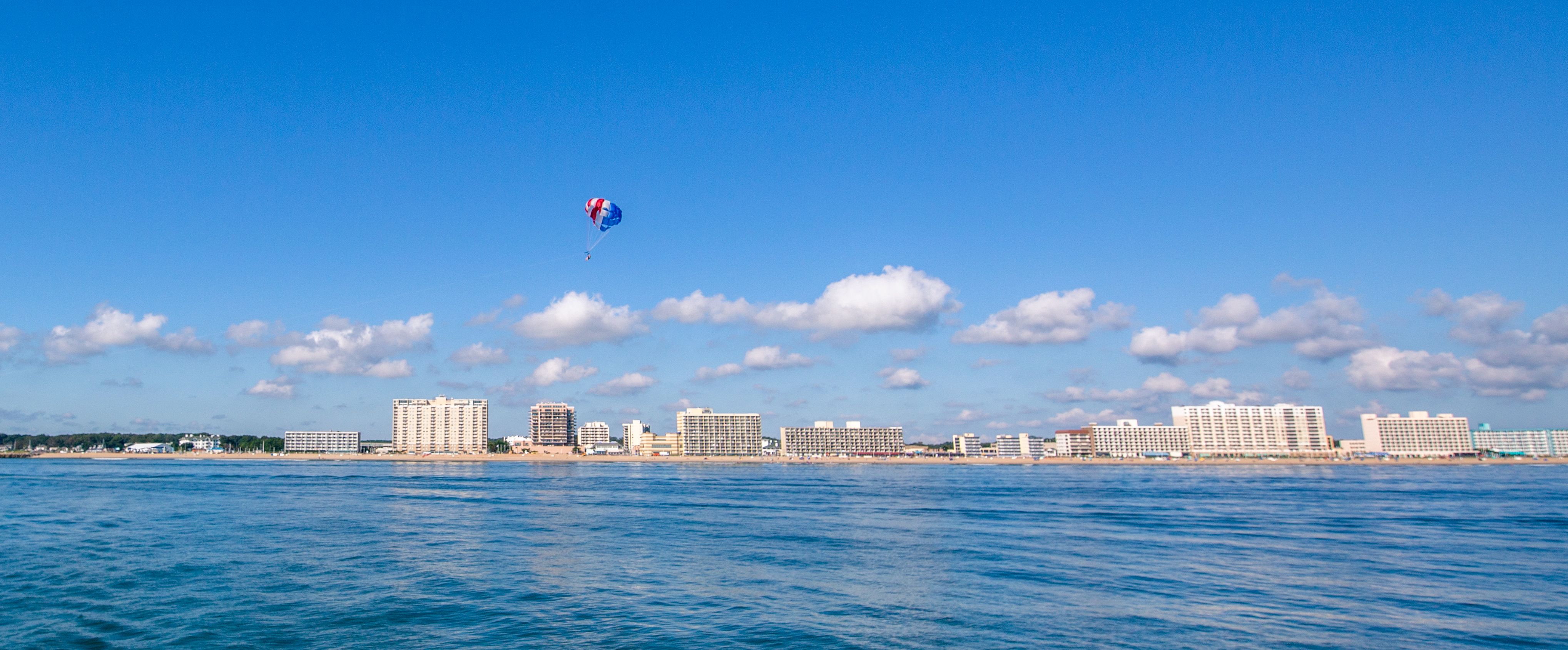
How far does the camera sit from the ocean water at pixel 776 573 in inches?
632

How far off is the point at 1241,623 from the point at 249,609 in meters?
21.4

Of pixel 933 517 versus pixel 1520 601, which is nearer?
pixel 1520 601

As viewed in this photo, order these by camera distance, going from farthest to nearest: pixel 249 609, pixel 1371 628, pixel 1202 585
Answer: pixel 1202 585 < pixel 249 609 < pixel 1371 628

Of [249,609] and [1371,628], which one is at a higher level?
[249,609]

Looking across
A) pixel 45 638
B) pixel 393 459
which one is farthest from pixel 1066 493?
pixel 393 459

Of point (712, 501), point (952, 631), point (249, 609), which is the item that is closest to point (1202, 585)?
point (952, 631)

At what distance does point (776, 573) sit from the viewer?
909 inches

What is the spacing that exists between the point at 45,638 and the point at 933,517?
1311 inches

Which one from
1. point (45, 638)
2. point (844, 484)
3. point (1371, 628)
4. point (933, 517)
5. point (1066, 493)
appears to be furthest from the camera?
point (844, 484)

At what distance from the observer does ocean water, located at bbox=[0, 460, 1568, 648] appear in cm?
1606

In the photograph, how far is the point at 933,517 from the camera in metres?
40.4

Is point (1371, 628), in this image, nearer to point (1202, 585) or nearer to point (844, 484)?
point (1202, 585)

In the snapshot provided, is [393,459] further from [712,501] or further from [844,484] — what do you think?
[712,501]

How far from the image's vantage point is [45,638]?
15.2m
